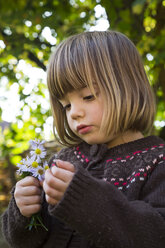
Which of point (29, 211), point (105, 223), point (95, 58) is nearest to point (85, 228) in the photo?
point (105, 223)

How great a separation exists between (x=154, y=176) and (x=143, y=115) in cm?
34

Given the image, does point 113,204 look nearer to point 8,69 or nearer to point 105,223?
point 105,223

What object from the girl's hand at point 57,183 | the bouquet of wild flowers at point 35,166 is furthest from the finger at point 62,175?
the bouquet of wild flowers at point 35,166

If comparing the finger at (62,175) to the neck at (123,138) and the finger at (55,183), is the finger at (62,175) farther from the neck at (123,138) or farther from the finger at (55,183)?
the neck at (123,138)

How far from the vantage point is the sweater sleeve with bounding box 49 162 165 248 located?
1170 mm

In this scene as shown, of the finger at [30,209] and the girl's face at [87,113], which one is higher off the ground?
the girl's face at [87,113]

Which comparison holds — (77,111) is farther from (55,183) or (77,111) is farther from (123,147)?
(55,183)

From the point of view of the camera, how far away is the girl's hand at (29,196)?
1408 mm

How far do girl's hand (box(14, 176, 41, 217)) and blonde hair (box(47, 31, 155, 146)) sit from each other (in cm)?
40

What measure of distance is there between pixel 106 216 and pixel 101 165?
39 cm

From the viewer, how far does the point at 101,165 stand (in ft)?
5.15

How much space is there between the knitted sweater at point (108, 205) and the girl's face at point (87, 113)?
0.10 m

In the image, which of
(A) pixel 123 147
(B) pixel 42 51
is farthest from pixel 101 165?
(B) pixel 42 51

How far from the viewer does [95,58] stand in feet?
5.19
